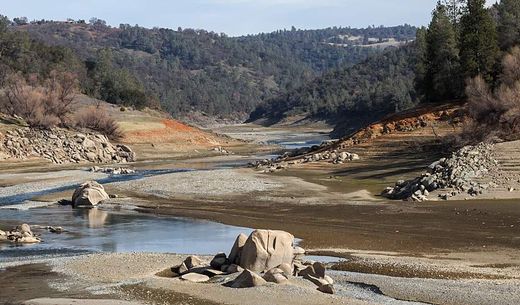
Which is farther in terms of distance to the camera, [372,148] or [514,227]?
[372,148]

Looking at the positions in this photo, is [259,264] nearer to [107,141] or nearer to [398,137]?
[398,137]

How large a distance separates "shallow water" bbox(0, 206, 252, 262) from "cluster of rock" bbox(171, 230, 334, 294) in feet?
16.4

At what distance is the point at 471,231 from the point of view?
3136 centimetres

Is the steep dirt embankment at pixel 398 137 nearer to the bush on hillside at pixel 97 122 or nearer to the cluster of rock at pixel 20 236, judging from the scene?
the cluster of rock at pixel 20 236

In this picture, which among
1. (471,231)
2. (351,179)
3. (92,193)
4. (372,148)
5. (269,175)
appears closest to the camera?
(471,231)

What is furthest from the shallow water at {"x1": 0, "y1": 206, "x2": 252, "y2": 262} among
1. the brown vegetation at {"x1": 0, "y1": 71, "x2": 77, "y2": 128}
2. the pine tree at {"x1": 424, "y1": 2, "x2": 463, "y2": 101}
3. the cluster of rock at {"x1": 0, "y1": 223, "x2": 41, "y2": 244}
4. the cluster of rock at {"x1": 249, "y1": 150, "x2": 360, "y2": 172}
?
the brown vegetation at {"x1": 0, "y1": 71, "x2": 77, "y2": 128}

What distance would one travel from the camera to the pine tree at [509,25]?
81250 millimetres

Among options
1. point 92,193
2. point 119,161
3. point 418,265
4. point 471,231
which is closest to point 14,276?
point 418,265

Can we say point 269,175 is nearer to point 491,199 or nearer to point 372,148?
point 372,148

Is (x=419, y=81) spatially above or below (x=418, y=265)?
above

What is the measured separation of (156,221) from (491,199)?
57.5 ft

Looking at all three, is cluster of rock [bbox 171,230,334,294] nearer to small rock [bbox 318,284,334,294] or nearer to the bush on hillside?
small rock [bbox 318,284,334,294]

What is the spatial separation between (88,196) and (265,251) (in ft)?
80.3

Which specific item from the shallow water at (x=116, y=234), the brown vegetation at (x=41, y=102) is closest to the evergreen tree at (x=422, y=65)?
the brown vegetation at (x=41, y=102)
